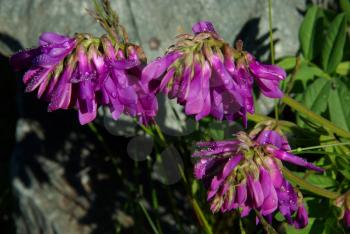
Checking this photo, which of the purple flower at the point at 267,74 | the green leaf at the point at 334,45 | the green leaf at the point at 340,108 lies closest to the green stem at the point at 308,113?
the purple flower at the point at 267,74

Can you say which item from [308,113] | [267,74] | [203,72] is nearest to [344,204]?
[308,113]

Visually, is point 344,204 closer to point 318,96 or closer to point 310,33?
point 318,96

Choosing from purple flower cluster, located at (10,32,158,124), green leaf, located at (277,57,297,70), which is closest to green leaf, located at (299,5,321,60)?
green leaf, located at (277,57,297,70)

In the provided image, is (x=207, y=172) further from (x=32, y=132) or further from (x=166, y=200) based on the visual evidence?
(x=32, y=132)

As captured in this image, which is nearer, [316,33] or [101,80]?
[101,80]

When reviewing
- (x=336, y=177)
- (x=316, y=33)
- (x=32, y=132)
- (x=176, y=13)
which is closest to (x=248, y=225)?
(x=336, y=177)

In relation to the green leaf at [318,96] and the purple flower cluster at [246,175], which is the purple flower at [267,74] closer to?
the purple flower cluster at [246,175]

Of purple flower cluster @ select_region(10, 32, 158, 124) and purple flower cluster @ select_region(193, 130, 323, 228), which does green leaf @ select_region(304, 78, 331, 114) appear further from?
purple flower cluster @ select_region(10, 32, 158, 124)
